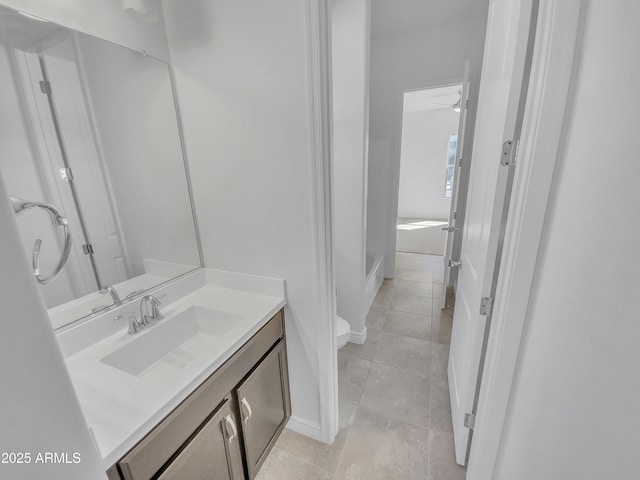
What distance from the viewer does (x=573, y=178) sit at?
70cm

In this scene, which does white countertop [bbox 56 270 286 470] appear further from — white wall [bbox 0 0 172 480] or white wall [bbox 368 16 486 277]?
white wall [bbox 368 16 486 277]

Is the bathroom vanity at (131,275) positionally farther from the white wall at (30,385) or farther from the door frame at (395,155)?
the door frame at (395,155)

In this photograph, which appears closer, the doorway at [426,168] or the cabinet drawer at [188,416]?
the cabinet drawer at [188,416]

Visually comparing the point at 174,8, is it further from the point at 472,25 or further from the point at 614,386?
the point at 472,25

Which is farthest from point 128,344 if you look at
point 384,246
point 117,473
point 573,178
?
point 384,246

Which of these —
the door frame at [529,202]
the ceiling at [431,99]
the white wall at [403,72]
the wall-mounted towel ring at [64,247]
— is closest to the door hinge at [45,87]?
the wall-mounted towel ring at [64,247]

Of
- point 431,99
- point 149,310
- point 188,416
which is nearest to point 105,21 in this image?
point 149,310

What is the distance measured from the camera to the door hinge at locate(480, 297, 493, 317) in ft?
3.59

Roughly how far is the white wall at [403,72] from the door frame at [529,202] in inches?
91.2

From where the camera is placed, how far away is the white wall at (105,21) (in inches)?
35.9

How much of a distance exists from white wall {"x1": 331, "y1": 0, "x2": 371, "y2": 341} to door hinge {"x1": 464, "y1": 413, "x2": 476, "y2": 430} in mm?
1064

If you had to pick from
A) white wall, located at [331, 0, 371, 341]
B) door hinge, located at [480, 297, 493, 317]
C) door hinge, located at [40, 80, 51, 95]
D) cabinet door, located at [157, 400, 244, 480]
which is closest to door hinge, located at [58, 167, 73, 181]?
door hinge, located at [40, 80, 51, 95]

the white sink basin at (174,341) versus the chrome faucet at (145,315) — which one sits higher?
the chrome faucet at (145,315)

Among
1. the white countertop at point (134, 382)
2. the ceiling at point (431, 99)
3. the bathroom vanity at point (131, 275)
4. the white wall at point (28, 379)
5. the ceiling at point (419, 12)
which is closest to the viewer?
the white wall at point (28, 379)
